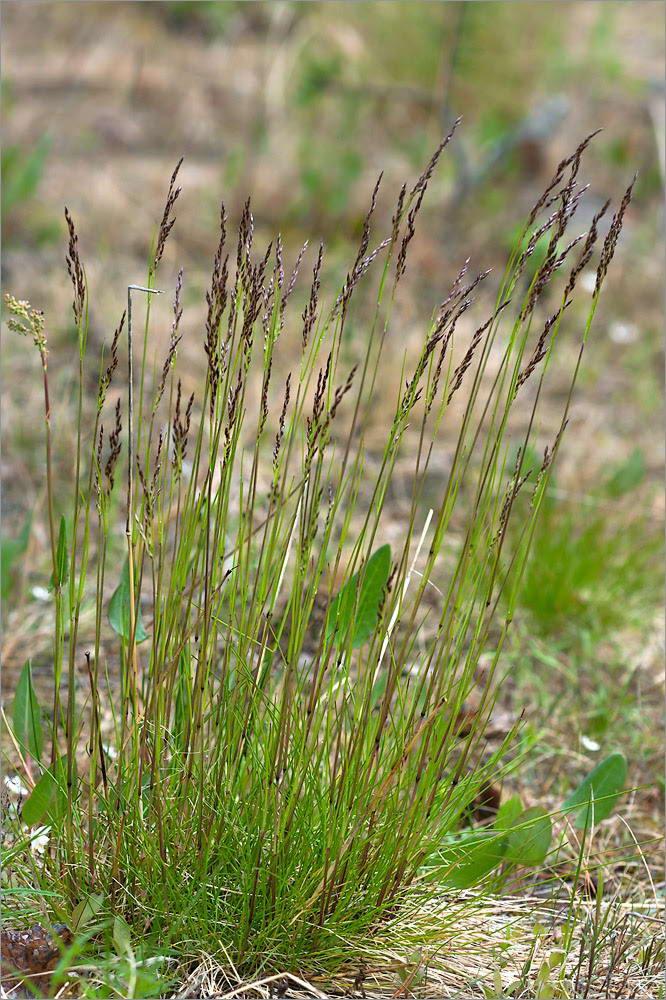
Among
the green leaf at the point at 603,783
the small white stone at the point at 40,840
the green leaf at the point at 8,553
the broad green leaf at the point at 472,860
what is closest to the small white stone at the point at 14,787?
the small white stone at the point at 40,840

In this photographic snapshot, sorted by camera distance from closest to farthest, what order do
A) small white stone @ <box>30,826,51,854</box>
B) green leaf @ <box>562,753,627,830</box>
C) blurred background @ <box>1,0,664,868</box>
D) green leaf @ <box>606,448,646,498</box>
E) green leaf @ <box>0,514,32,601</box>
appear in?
1. small white stone @ <box>30,826,51,854</box>
2. green leaf @ <box>562,753,627,830</box>
3. green leaf @ <box>0,514,32,601</box>
4. blurred background @ <box>1,0,664,868</box>
5. green leaf @ <box>606,448,646,498</box>

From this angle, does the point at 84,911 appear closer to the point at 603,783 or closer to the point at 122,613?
the point at 122,613

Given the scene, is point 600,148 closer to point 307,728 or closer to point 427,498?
point 427,498

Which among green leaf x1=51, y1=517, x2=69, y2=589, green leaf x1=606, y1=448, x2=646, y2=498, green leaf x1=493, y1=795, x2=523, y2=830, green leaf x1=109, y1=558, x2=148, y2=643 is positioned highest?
green leaf x1=606, y1=448, x2=646, y2=498

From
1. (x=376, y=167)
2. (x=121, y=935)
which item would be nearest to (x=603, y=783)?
(x=121, y=935)

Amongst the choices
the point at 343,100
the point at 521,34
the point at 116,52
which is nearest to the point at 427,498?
the point at 343,100

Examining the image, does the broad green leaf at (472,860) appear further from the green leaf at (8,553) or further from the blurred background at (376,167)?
the green leaf at (8,553)

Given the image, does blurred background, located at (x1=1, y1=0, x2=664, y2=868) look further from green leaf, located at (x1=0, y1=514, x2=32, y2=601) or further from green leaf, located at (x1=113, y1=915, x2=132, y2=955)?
green leaf, located at (x1=113, y1=915, x2=132, y2=955)

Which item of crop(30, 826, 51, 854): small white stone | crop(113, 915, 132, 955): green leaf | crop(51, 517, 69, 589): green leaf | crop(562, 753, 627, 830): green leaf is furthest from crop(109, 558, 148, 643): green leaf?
crop(562, 753, 627, 830): green leaf

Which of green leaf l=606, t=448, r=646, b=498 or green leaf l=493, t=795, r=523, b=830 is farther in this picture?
green leaf l=606, t=448, r=646, b=498
